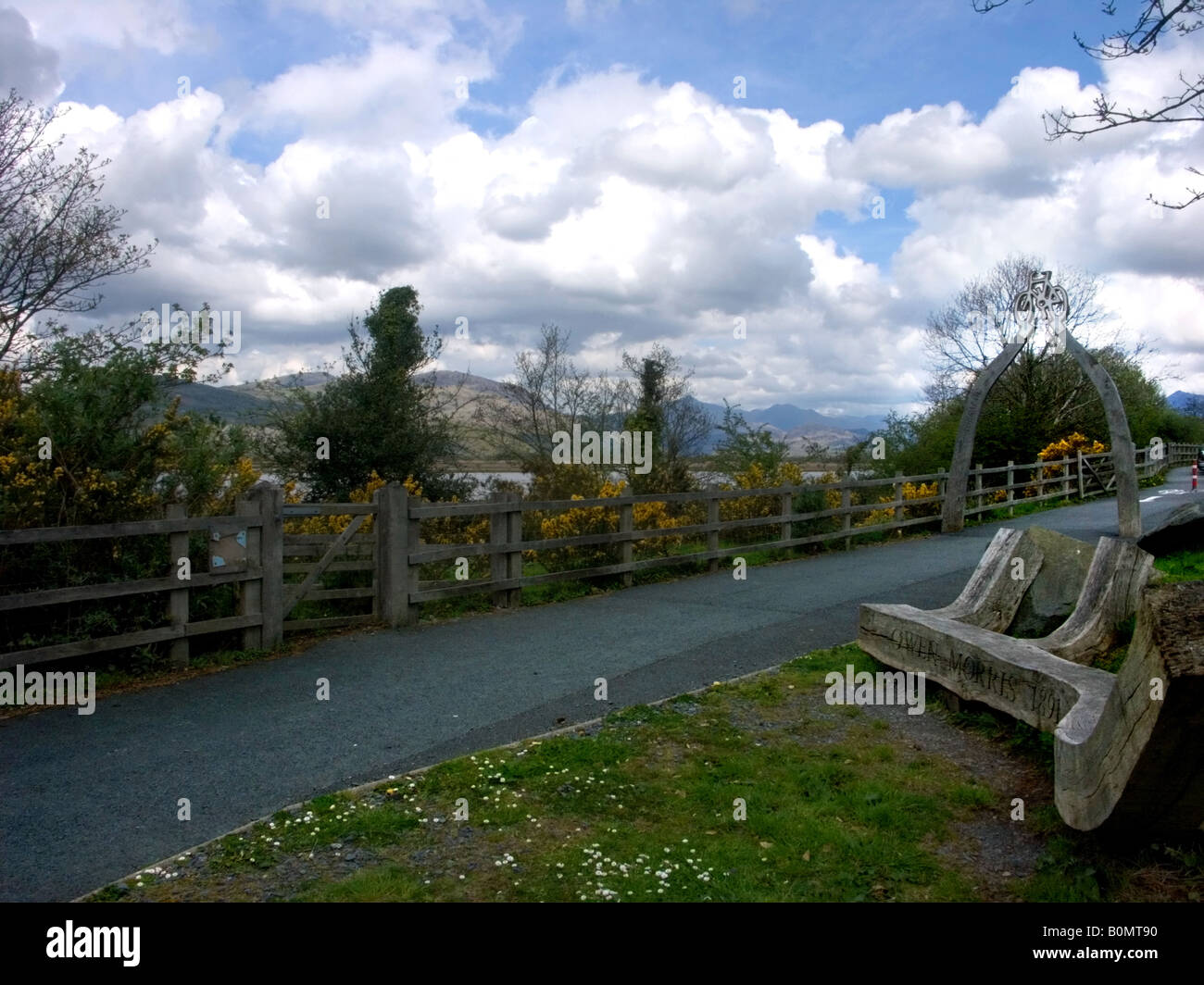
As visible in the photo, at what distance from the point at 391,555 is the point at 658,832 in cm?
583

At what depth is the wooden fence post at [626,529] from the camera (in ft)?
41.7

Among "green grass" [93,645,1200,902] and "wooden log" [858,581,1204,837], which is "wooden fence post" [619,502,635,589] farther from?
"wooden log" [858,581,1204,837]

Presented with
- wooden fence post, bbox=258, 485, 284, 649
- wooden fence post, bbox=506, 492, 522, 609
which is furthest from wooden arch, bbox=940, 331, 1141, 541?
wooden fence post, bbox=258, 485, 284, 649

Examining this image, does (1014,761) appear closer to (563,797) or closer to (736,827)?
(736,827)

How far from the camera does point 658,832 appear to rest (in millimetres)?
4457

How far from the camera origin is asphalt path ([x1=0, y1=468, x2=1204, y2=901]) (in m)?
4.69

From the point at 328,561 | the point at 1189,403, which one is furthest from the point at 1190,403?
the point at 328,561

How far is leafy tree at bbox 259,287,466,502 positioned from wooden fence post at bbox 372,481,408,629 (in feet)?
28.0

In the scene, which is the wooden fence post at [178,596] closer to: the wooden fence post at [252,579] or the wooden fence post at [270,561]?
the wooden fence post at [252,579]

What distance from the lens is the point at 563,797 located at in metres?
4.89

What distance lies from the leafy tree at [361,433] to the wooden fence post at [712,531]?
6729mm

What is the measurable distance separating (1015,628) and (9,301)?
39.8 feet

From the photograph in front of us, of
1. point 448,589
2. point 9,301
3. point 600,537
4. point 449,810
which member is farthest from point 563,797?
point 9,301

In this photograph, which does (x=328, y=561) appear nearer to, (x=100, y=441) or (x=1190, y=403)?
(x=100, y=441)
